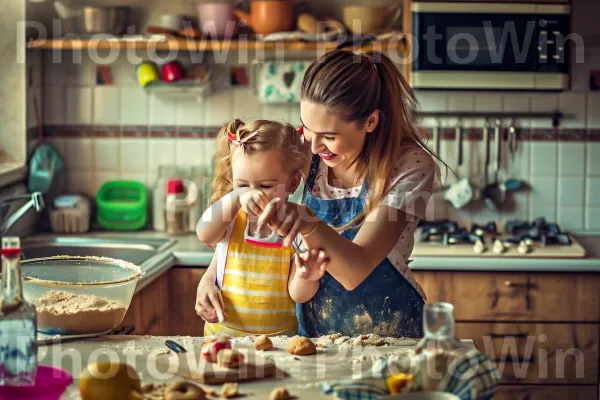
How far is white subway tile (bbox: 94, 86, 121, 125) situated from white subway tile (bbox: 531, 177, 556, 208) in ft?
5.85

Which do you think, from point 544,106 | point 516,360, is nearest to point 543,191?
point 544,106

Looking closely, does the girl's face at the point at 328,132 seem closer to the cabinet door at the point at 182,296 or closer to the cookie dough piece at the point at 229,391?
the cookie dough piece at the point at 229,391

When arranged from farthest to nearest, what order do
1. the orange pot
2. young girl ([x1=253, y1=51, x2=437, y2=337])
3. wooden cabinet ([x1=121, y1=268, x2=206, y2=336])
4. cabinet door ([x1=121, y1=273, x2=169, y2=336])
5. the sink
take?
1. the orange pot
2. the sink
3. wooden cabinet ([x1=121, y1=268, x2=206, y2=336])
4. cabinet door ([x1=121, y1=273, x2=169, y2=336])
5. young girl ([x1=253, y1=51, x2=437, y2=337])

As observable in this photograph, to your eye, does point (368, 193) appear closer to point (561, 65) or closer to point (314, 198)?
point (314, 198)

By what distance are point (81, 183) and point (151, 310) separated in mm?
974

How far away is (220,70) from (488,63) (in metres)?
1.12

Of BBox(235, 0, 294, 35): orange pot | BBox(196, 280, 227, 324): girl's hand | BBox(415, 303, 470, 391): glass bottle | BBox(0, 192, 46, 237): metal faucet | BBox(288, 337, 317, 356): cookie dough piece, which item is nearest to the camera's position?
→ BBox(415, 303, 470, 391): glass bottle

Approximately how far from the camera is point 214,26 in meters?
3.78

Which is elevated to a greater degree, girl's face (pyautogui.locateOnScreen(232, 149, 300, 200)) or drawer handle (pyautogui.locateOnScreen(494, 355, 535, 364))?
girl's face (pyautogui.locateOnScreen(232, 149, 300, 200))

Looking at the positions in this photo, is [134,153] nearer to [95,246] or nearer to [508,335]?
[95,246]

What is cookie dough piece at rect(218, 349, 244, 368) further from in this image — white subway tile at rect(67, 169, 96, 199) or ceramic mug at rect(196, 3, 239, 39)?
white subway tile at rect(67, 169, 96, 199)

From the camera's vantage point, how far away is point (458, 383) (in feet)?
5.26

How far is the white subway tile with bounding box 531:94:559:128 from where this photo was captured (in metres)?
3.95

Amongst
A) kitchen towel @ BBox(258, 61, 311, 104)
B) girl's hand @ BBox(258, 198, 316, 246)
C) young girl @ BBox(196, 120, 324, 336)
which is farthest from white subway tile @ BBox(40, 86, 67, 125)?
girl's hand @ BBox(258, 198, 316, 246)
